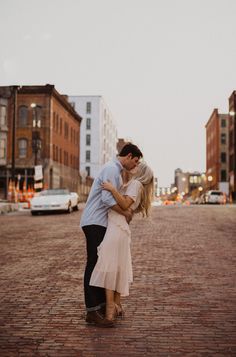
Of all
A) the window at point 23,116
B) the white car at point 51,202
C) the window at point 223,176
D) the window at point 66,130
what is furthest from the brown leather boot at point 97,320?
the window at point 223,176

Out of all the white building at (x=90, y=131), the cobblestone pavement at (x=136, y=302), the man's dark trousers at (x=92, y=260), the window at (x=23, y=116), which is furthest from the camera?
the white building at (x=90, y=131)

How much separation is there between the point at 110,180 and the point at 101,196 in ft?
0.61

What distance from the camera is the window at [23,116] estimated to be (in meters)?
47.1

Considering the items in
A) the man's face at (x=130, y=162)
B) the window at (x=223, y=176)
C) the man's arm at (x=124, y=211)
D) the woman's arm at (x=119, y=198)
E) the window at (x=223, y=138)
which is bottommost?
the man's arm at (x=124, y=211)

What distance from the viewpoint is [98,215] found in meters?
5.05

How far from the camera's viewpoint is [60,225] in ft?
54.2

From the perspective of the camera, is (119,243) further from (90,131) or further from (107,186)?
(90,131)

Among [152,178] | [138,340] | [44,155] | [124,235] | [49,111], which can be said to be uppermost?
[49,111]

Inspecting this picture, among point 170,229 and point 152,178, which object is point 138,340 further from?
point 170,229

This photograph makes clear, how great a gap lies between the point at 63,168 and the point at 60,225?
3794 cm

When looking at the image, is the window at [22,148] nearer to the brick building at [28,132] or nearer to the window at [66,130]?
the brick building at [28,132]

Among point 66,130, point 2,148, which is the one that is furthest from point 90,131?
point 2,148

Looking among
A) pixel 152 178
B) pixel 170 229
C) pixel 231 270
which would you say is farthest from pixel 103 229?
pixel 170 229

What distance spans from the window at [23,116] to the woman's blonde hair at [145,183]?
142 ft
